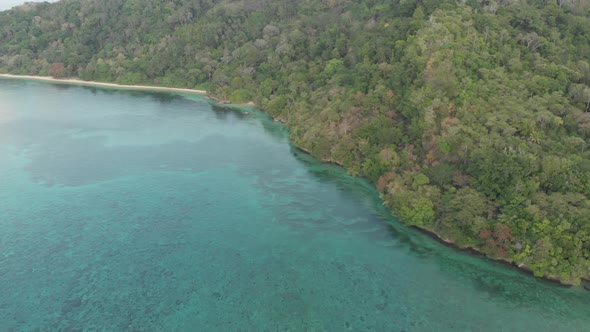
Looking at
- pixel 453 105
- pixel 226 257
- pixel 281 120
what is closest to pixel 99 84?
pixel 281 120

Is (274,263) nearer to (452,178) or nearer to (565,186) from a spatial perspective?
(452,178)

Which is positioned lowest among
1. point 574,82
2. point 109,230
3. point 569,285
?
point 109,230

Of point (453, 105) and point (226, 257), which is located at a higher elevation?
point (453, 105)

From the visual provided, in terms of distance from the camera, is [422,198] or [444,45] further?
[444,45]

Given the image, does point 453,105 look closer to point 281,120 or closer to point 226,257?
point 226,257

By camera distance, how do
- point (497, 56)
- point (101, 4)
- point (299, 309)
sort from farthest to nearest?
point (101, 4), point (497, 56), point (299, 309)

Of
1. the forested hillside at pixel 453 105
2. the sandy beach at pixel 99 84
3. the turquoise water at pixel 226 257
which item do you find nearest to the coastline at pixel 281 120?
the sandy beach at pixel 99 84

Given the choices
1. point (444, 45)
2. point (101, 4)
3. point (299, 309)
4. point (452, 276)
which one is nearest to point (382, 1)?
point (444, 45)
